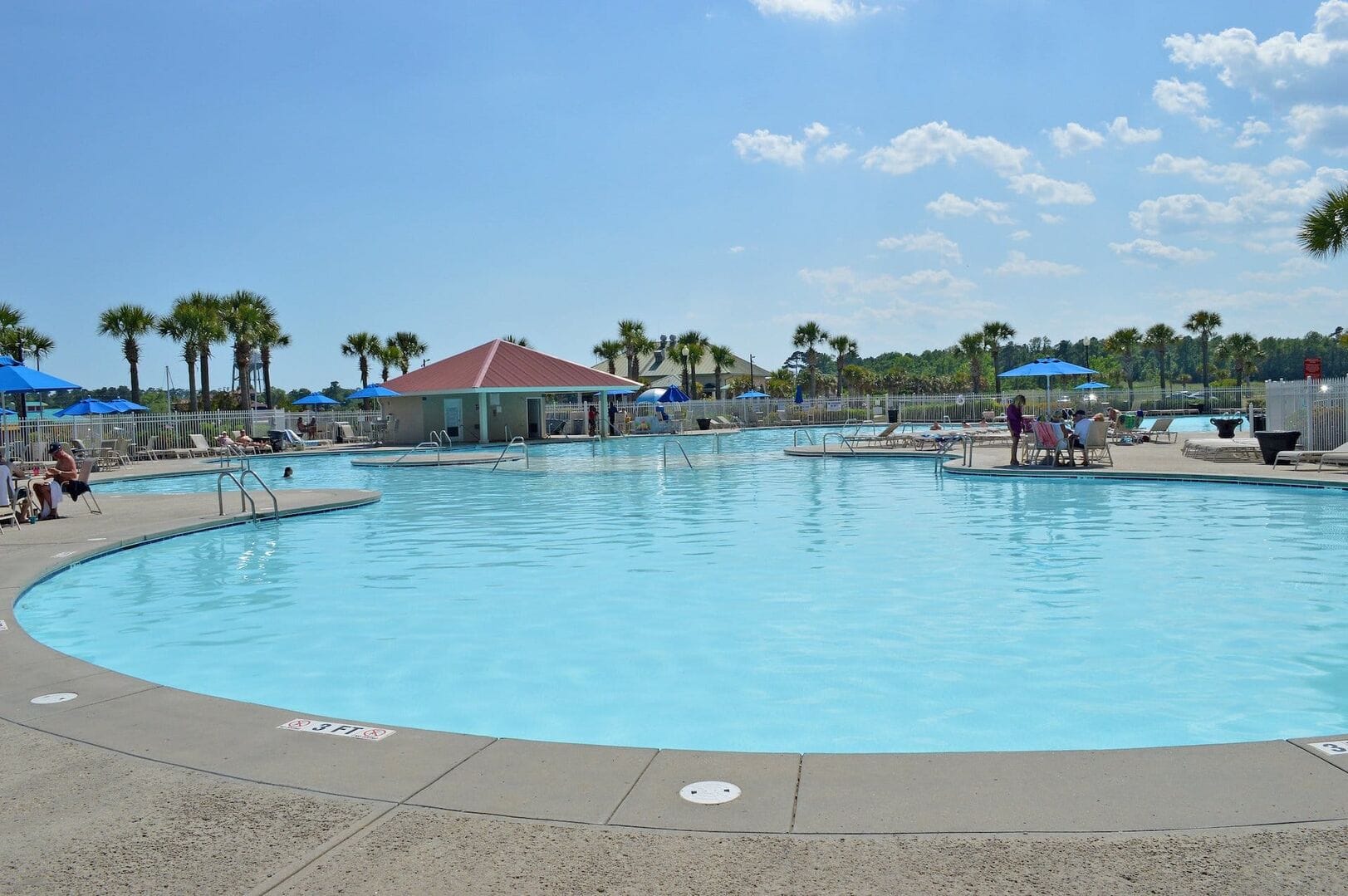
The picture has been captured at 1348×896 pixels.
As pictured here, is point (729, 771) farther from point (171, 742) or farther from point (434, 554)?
point (434, 554)

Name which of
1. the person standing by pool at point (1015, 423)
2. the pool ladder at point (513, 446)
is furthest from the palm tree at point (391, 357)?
the person standing by pool at point (1015, 423)

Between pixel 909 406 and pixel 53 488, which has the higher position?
pixel 909 406

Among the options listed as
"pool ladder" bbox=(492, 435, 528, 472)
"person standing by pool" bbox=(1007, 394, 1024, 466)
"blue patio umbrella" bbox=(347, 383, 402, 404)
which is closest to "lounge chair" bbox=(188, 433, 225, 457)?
"blue patio umbrella" bbox=(347, 383, 402, 404)

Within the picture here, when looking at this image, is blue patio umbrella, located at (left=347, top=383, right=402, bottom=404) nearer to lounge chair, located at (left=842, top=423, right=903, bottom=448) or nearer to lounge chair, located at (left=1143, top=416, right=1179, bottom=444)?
lounge chair, located at (left=842, top=423, right=903, bottom=448)

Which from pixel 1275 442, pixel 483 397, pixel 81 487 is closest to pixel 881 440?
pixel 1275 442

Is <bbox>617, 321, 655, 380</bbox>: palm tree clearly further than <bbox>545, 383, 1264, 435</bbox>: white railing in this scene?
Yes

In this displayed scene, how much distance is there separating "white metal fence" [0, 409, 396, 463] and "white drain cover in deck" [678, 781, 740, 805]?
23858mm

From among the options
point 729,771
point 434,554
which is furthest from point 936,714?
point 434,554

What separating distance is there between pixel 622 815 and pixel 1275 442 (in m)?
18.5

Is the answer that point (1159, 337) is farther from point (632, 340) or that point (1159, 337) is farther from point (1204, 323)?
point (632, 340)

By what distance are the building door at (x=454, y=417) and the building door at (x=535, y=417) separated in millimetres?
2557

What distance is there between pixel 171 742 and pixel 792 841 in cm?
272

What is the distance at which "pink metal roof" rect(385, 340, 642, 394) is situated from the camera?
37562mm

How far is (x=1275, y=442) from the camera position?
18.2 meters
